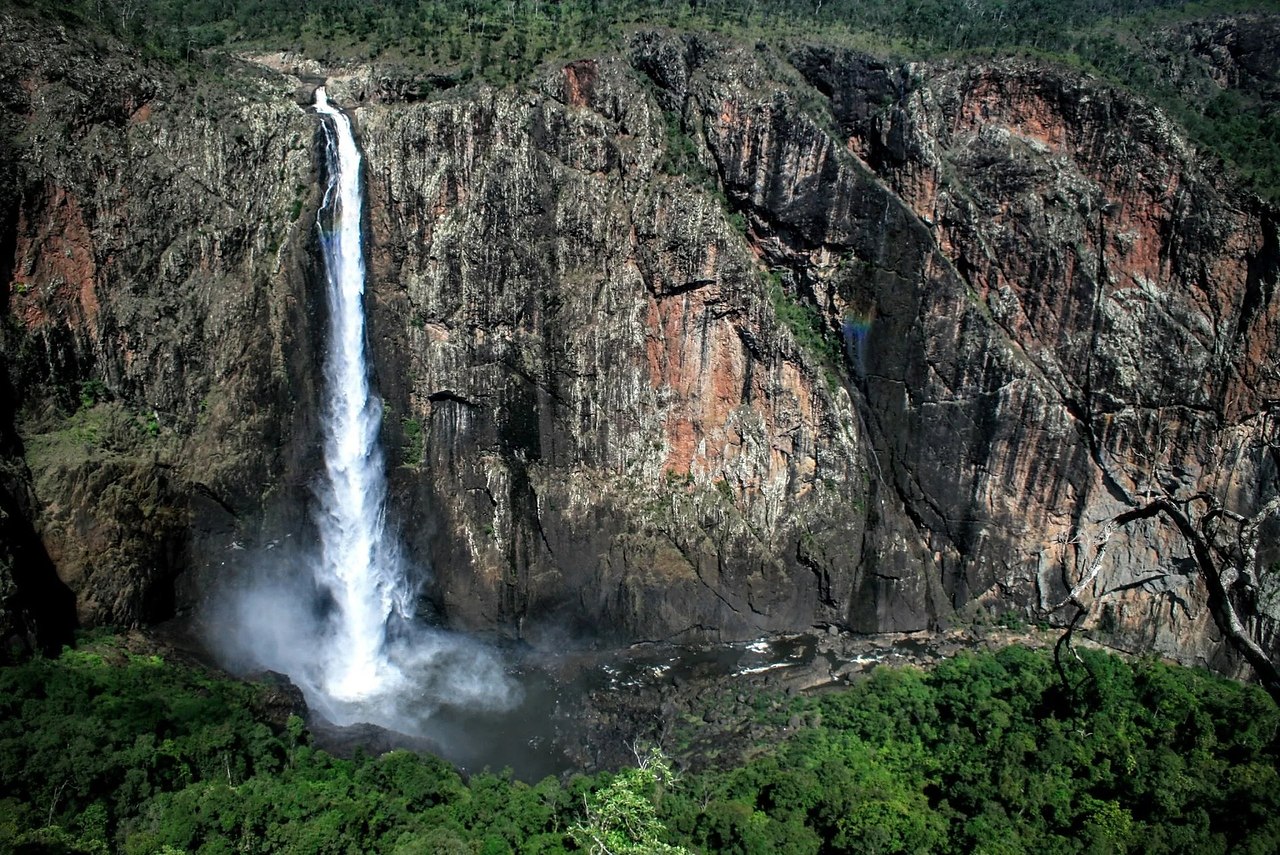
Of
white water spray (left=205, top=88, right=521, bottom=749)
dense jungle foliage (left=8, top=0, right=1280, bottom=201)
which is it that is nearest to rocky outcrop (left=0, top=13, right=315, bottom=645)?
white water spray (left=205, top=88, right=521, bottom=749)

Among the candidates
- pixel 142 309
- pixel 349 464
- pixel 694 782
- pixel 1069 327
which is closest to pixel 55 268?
pixel 142 309

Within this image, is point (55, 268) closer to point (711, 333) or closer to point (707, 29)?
point (711, 333)

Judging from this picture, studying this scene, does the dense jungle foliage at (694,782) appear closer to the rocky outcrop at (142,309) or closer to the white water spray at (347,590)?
the white water spray at (347,590)

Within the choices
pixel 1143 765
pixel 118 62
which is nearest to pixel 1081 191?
pixel 1143 765

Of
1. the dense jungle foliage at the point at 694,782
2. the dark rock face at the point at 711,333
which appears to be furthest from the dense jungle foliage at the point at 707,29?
the dense jungle foliage at the point at 694,782

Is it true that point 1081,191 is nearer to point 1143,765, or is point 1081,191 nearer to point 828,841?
point 1143,765
